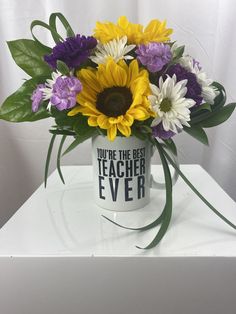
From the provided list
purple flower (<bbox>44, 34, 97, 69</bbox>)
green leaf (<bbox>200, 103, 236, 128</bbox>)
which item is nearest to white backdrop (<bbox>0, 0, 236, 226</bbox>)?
green leaf (<bbox>200, 103, 236, 128</bbox>)

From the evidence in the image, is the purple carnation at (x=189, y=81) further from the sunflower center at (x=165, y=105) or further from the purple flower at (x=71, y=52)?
the purple flower at (x=71, y=52)

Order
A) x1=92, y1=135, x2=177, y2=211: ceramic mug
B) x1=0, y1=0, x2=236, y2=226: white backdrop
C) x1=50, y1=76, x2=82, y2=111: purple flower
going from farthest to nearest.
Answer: x1=0, y1=0, x2=236, y2=226: white backdrop, x1=92, y1=135, x2=177, y2=211: ceramic mug, x1=50, y1=76, x2=82, y2=111: purple flower

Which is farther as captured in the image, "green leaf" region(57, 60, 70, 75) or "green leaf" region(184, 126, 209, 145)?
"green leaf" region(184, 126, 209, 145)

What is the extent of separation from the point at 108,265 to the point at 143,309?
86 mm

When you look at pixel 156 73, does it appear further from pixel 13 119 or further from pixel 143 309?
pixel 143 309

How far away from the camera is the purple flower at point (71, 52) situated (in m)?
0.46

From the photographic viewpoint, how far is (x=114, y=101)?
49 cm

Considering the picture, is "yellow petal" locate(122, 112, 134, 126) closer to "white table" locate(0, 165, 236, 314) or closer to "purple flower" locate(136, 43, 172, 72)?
"purple flower" locate(136, 43, 172, 72)

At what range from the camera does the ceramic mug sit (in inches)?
21.8

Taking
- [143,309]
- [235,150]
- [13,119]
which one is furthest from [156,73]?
[235,150]

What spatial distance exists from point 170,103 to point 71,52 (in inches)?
6.5

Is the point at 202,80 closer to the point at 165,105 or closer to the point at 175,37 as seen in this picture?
the point at 165,105

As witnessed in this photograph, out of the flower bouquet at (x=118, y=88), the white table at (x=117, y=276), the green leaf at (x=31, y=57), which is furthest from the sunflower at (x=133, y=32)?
the white table at (x=117, y=276)

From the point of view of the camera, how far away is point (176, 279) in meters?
0.46
